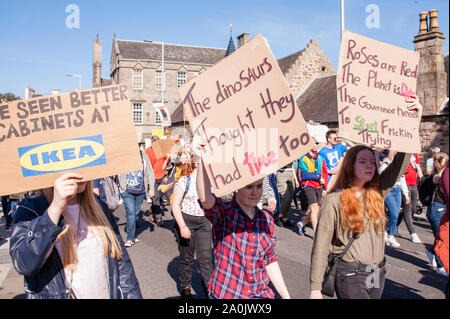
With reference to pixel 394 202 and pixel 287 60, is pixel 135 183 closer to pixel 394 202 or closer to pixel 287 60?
pixel 394 202

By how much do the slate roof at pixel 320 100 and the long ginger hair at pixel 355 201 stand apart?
1788cm

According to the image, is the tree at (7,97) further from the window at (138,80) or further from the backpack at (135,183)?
the backpack at (135,183)

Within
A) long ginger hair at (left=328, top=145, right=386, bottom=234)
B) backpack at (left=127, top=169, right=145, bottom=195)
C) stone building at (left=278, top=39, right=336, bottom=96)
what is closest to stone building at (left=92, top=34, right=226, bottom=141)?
stone building at (left=278, top=39, right=336, bottom=96)

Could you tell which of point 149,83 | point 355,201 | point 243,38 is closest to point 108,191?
point 355,201

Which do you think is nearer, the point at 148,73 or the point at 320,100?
the point at 320,100

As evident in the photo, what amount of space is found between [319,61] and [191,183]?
28360 mm

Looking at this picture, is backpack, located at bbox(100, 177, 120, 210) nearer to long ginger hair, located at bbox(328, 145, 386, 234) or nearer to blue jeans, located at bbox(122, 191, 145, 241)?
long ginger hair, located at bbox(328, 145, 386, 234)

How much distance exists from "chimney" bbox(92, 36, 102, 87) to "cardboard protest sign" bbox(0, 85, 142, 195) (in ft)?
185

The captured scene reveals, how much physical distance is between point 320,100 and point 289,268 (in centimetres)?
1991

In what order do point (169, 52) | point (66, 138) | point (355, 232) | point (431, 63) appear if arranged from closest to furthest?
1. point (66, 138)
2. point (355, 232)
3. point (431, 63)
4. point (169, 52)

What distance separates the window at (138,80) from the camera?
48.8 m

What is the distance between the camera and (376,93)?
297 cm

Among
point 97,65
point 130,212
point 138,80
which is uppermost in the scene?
point 97,65
